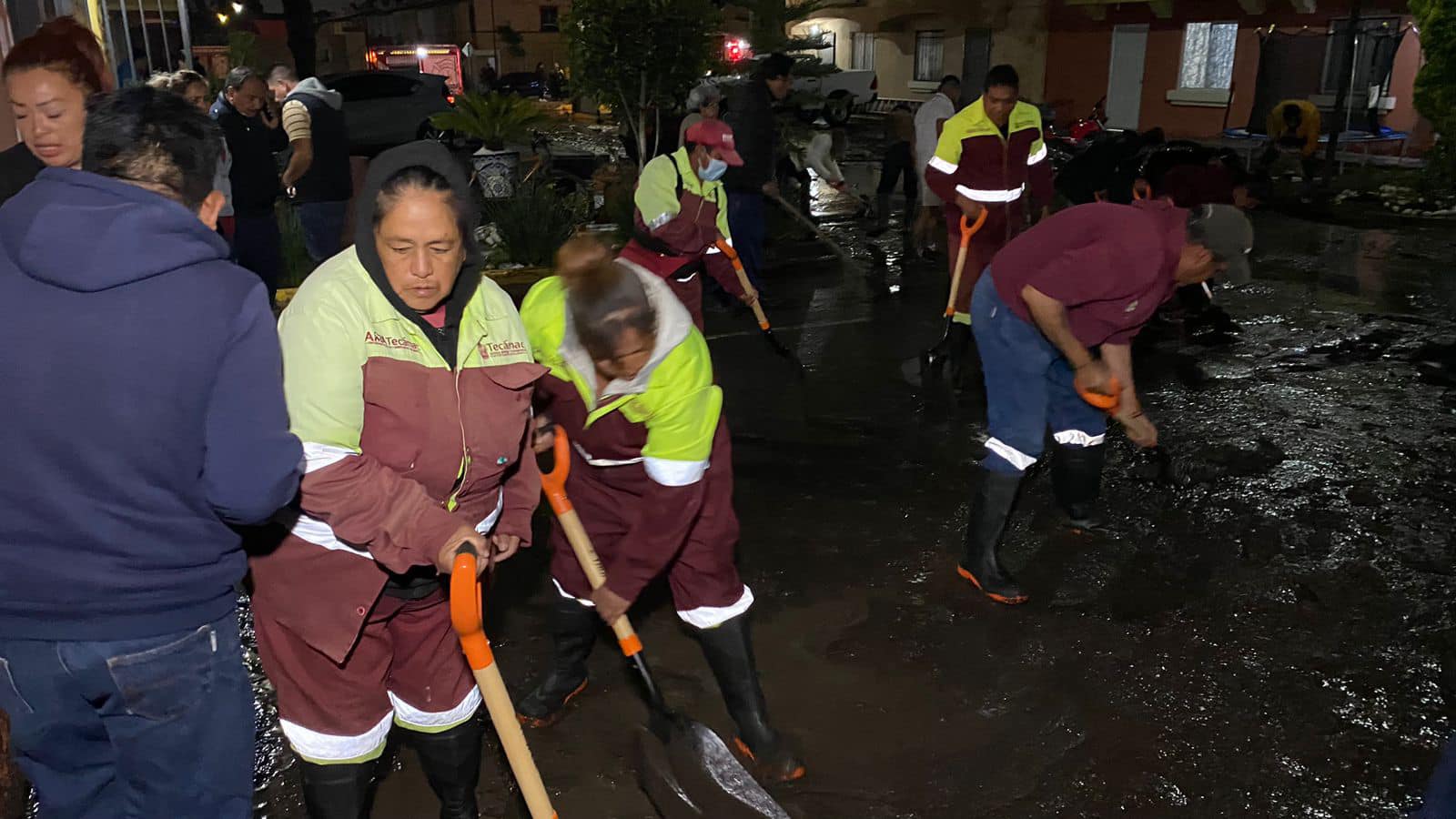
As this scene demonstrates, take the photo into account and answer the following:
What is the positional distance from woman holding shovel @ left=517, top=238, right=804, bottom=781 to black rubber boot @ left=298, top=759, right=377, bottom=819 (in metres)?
0.70

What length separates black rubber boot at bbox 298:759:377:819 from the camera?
255cm

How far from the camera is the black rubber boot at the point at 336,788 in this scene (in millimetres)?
2549

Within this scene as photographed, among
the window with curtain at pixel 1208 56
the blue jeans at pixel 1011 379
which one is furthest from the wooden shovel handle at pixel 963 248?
the window with curtain at pixel 1208 56

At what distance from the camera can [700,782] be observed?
10.2 ft

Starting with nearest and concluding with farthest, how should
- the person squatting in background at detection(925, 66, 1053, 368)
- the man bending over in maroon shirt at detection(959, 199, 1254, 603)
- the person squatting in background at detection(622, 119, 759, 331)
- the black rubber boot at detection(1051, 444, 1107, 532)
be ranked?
the man bending over in maroon shirt at detection(959, 199, 1254, 603) < the black rubber boot at detection(1051, 444, 1107, 532) < the person squatting in background at detection(622, 119, 759, 331) < the person squatting in background at detection(925, 66, 1053, 368)

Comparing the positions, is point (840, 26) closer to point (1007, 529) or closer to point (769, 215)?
point (769, 215)

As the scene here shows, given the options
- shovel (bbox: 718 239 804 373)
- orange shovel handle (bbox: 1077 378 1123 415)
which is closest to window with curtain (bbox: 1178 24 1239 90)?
shovel (bbox: 718 239 804 373)

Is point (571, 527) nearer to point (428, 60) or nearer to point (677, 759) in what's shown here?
point (677, 759)

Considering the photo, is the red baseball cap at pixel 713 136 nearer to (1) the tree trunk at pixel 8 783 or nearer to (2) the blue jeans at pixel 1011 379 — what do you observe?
(2) the blue jeans at pixel 1011 379

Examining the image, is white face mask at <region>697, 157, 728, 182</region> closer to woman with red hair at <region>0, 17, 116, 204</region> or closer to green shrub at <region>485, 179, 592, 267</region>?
woman with red hair at <region>0, 17, 116, 204</region>

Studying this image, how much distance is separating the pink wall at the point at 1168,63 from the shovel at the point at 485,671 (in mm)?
19152

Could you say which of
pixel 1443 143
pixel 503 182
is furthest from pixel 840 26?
pixel 503 182

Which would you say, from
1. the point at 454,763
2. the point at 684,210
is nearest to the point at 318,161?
the point at 684,210

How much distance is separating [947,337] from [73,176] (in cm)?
565
